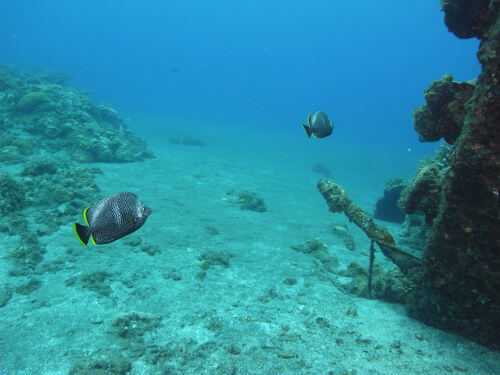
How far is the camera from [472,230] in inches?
135

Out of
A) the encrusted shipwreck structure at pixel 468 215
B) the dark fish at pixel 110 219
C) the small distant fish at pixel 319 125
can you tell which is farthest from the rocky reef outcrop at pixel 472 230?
the dark fish at pixel 110 219

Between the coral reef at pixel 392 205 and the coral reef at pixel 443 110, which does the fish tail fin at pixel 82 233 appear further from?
the coral reef at pixel 392 205

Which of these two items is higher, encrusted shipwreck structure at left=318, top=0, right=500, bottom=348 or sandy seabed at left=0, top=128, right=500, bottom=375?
encrusted shipwreck structure at left=318, top=0, right=500, bottom=348

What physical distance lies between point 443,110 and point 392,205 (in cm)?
897

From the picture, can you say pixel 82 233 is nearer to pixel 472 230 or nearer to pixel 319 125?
pixel 319 125

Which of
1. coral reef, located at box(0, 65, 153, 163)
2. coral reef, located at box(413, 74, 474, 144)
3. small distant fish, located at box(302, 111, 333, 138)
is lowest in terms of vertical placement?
coral reef, located at box(0, 65, 153, 163)

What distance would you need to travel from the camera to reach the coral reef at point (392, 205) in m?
12.8

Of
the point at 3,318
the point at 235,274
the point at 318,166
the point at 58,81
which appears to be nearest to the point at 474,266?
the point at 235,274

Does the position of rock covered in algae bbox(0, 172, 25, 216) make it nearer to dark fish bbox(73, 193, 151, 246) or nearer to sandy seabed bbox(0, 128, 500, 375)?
sandy seabed bbox(0, 128, 500, 375)

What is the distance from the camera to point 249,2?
6860 inches

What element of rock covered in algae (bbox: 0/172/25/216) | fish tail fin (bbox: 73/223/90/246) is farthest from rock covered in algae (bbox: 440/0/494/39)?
rock covered in algae (bbox: 0/172/25/216)

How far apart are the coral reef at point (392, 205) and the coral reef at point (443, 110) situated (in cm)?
812

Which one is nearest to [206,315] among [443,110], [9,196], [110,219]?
[110,219]

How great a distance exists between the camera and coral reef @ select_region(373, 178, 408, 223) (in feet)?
42.0
